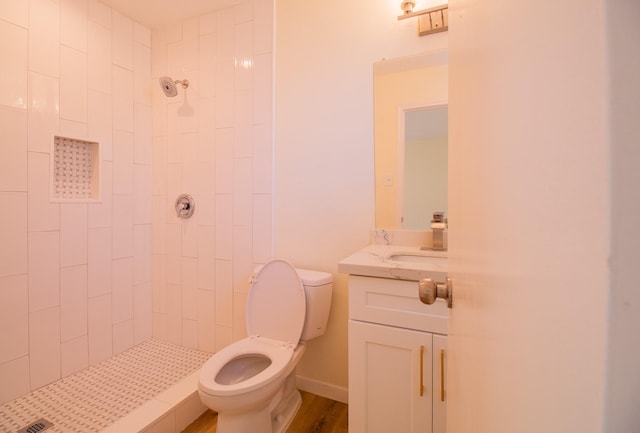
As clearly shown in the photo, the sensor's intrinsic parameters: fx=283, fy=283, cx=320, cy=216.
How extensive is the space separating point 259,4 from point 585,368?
213 cm

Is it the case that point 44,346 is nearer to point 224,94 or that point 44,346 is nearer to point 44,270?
point 44,270

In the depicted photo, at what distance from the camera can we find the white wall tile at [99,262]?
174cm

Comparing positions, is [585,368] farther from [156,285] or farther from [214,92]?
[156,285]

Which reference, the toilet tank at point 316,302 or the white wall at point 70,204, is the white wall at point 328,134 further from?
the white wall at point 70,204

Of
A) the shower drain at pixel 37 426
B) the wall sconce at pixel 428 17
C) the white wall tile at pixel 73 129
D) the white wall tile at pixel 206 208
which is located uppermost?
the wall sconce at pixel 428 17

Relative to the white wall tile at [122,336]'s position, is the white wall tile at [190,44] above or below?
above

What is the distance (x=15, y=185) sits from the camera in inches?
56.3

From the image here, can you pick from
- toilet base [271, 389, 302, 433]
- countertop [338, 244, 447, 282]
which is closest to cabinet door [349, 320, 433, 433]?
countertop [338, 244, 447, 282]

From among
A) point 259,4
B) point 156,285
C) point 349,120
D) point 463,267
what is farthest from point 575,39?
point 156,285

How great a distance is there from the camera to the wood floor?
4.55 feet

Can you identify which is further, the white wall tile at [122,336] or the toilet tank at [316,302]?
the white wall tile at [122,336]

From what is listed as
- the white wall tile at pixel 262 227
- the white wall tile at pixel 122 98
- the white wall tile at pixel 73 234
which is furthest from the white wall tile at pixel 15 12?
the white wall tile at pixel 262 227

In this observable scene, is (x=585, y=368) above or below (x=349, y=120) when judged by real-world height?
below

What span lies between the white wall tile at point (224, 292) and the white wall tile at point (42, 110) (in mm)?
1131
